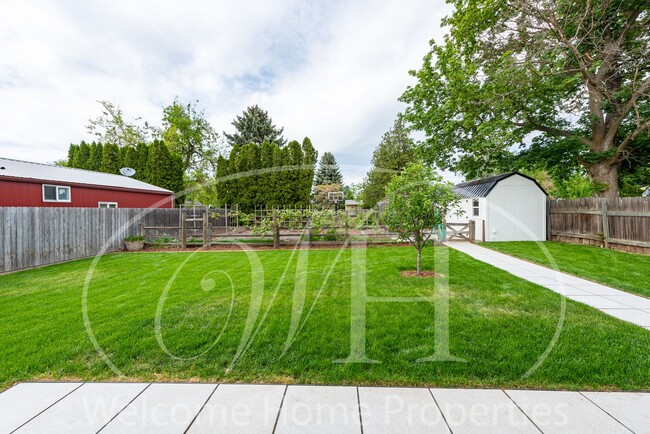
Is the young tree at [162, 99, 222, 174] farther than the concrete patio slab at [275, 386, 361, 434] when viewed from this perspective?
Yes

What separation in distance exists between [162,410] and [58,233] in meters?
8.72

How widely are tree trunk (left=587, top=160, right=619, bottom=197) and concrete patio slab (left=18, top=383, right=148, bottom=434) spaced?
1436 cm

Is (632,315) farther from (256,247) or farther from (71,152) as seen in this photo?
(71,152)

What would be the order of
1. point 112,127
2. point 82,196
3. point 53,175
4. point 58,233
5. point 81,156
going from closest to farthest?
point 58,233
point 53,175
point 82,196
point 81,156
point 112,127

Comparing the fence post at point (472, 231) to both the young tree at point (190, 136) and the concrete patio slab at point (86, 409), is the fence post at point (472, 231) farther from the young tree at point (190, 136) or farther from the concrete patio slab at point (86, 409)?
the young tree at point (190, 136)

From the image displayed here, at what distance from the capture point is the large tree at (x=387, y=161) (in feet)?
97.2

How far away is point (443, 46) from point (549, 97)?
4513mm

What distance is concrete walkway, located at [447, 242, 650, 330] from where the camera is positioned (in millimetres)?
3771

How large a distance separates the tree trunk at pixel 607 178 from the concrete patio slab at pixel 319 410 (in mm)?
13000

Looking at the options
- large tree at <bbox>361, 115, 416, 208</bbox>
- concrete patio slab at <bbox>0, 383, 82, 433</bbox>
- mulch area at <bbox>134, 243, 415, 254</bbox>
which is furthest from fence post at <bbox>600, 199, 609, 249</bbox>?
large tree at <bbox>361, 115, 416, 208</bbox>

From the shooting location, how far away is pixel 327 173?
31953 mm

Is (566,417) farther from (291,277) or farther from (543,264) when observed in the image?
(543,264)

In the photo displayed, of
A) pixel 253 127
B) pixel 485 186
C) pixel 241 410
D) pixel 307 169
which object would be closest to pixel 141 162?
pixel 253 127

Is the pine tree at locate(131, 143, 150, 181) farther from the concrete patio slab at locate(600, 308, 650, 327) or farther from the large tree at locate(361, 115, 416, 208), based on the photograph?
the concrete patio slab at locate(600, 308, 650, 327)
